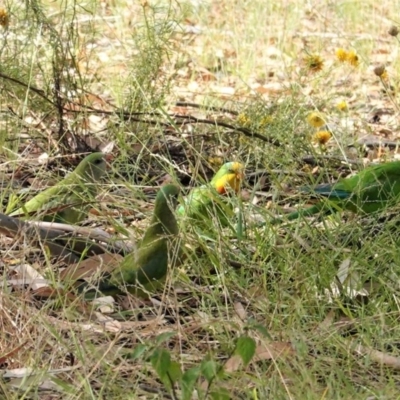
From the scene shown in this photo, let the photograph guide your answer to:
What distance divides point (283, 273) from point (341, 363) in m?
0.49

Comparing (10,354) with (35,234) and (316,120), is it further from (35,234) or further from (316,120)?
(316,120)

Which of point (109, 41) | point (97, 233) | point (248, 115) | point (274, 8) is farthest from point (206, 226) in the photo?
point (274, 8)

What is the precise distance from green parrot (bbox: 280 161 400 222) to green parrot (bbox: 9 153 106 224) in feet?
2.48

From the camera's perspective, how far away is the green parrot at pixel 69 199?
342 cm

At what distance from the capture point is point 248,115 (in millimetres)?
4480

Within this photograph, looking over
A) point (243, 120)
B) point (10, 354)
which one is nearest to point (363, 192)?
point (243, 120)

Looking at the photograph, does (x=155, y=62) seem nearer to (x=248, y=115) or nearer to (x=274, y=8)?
(x=248, y=115)

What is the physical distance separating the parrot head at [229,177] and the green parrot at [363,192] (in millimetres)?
269

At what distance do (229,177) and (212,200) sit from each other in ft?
1.22

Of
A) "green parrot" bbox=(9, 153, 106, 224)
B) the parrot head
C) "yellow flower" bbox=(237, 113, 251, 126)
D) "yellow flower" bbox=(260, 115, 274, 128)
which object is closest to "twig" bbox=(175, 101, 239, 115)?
"yellow flower" bbox=(237, 113, 251, 126)

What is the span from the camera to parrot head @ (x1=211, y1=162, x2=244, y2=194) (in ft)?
11.9

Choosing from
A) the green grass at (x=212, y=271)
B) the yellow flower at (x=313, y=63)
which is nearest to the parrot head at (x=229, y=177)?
the green grass at (x=212, y=271)

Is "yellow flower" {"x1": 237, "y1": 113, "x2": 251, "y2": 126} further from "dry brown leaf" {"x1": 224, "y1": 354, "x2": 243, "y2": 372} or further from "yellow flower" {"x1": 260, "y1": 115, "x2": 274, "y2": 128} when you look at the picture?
"dry brown leaf" {"x1": 224, "y1": 354, "x2": 243, "y2": 372}

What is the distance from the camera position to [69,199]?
140 inches
